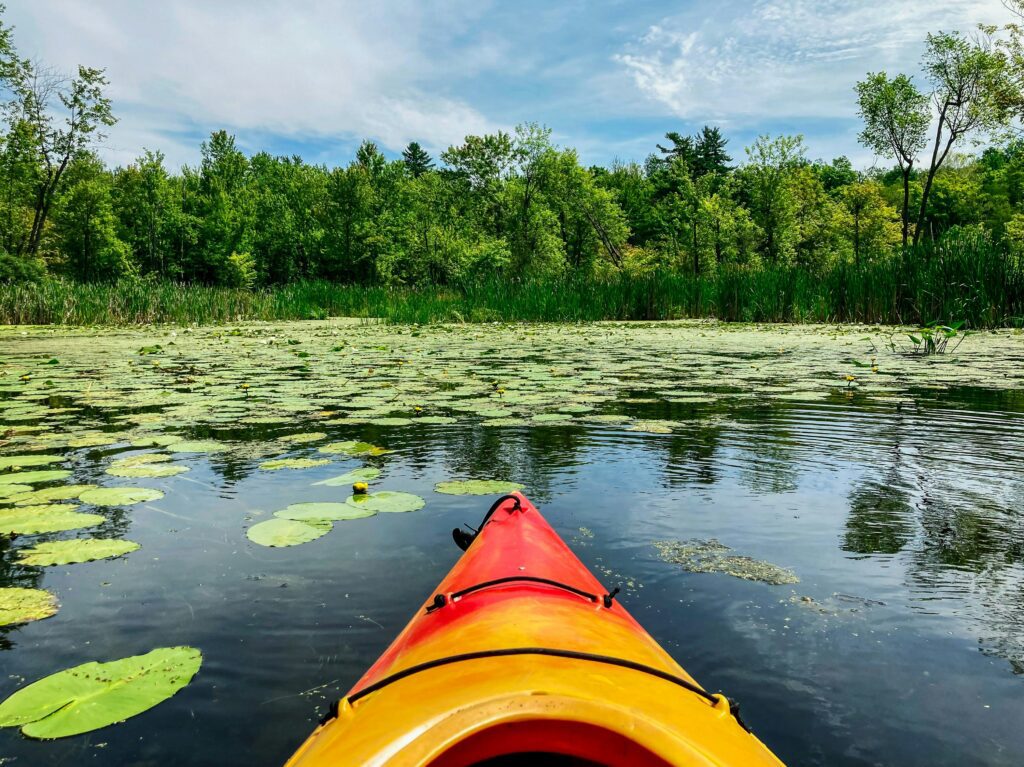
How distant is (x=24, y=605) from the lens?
64.1 inches

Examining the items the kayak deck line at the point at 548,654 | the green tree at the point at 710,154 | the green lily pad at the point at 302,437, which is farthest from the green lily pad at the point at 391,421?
the green tree at the point at 710,154

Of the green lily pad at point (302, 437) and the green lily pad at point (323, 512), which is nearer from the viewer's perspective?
the green lily pad at point (323, 512)

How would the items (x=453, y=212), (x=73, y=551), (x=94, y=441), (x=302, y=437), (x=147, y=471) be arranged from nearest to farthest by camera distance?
1. (x=73, y=551)
2. (x=147, y=471)
3. (x=94, y=441)
4. (x=302, y=437)
5. (x=453, y=212)

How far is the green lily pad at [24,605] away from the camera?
5.17 feet

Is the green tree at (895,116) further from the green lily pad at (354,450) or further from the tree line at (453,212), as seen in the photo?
the green lily pad at (354,450)

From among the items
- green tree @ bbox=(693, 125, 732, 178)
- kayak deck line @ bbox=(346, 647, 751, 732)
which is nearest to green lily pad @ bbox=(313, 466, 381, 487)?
kayak deck line @ bbox=(346, 647, 751, 732)

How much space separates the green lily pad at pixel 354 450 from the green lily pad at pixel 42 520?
1.11 metres

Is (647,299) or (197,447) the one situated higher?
(647,299)

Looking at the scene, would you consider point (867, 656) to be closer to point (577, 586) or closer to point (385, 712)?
point (577, 586)

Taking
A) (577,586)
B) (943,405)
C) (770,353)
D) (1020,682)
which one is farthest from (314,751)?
(770,353)

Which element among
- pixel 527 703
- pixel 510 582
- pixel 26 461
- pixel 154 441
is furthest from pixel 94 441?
pixel 527 703

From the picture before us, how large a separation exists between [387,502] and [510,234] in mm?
36007

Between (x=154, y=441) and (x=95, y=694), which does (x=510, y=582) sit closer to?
(x=95, y=694)

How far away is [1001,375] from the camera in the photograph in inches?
214
